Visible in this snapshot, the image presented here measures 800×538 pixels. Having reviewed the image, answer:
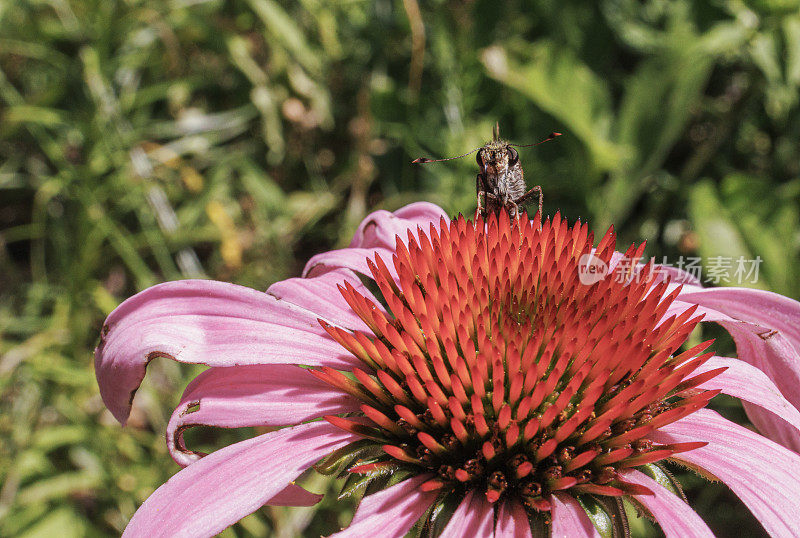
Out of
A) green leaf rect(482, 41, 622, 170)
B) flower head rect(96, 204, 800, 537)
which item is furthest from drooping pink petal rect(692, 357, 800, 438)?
green leaf rect(482, 41, 622, 170)

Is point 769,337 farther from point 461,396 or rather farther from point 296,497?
point 296,497

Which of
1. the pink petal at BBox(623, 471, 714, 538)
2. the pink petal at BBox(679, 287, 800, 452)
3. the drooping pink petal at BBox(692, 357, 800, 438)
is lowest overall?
the pink petal at BBox(623, 471, 714, 538)

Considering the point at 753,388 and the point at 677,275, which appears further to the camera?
the point at 677,275

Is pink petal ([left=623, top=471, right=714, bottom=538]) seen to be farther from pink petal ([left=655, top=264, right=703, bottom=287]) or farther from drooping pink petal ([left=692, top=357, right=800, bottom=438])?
pink petal ([left=655, top=264, right=703, bottom=287])

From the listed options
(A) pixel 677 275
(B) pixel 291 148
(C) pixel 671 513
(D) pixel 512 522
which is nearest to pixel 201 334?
(D) pixel 512 522

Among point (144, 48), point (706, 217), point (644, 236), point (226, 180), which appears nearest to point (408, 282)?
point (706, 217)

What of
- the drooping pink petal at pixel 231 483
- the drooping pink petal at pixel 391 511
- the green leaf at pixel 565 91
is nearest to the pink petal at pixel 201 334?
the drooping pink petal at pixel 231 483

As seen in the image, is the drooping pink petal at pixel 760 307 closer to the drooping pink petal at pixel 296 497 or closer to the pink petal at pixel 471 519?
the pink petal at pixel 471 519
